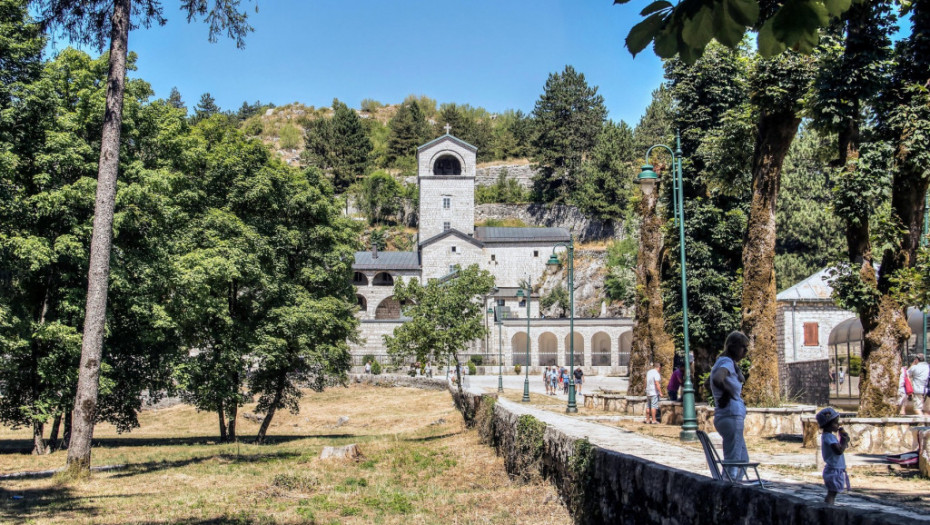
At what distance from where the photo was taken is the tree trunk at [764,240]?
1656cm

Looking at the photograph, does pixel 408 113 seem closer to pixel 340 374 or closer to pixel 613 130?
pixel 613 130

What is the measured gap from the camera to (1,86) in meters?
17.3

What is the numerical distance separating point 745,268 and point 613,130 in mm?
75987

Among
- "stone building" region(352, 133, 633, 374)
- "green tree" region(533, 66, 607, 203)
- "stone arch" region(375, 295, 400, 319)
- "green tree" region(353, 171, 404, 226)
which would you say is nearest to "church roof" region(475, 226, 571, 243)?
"stone building" region(352, 133, 633, 374)

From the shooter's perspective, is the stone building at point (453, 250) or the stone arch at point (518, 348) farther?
the stone building at point (453, 250)

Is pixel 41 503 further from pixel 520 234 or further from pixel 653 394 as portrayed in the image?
pixel 520 234

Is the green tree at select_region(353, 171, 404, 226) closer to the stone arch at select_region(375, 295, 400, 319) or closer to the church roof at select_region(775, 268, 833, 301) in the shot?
the stone arch at select_region(375, 295, 400, 319)

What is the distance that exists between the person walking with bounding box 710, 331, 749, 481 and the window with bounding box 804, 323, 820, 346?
31.2 m

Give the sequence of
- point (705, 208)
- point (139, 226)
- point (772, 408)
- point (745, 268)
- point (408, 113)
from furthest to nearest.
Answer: point (408, 113) < point (705, 208) < point (139, 226) < point (745, 268) < point (772, 408)

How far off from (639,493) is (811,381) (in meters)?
24.7

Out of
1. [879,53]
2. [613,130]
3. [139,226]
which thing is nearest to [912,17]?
[879,53]

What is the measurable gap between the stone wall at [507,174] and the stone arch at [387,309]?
36.0m

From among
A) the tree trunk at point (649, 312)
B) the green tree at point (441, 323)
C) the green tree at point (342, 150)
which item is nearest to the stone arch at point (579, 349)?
the green tree at point (441, 323)

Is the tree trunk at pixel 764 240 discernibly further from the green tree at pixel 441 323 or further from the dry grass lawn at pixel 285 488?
the green tree at pixel 441 323
